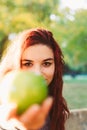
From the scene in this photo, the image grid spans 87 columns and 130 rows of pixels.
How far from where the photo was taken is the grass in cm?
1398

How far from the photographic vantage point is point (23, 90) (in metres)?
0.94

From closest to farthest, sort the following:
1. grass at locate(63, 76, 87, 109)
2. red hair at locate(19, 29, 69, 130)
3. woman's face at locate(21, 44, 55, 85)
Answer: woman's face at locate(21, 44, 55, 85)
red hair at locate(19, 29, 69, 130)
grass at locate(63, 76, 87, 109)

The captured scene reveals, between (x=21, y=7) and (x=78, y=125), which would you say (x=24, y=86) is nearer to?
(x=78, y=125)

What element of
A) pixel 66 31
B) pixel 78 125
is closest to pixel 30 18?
pixel 66 31

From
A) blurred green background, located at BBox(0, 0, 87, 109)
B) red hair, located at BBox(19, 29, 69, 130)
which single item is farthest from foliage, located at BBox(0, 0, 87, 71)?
red hair, located at BBox(19, 29, 69, 130)

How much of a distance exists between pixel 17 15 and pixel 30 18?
0.58 m

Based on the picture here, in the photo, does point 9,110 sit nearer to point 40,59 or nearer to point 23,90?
point 23,90

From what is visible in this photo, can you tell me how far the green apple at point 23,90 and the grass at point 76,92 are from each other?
12.1m

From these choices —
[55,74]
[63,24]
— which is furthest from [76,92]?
[55,74]

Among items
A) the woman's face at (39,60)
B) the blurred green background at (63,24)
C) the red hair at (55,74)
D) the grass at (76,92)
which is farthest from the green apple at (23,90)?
the blurred green background at (63,24)

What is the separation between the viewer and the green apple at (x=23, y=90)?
94cm

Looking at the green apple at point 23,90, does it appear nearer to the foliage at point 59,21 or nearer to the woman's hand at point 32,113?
the woman's hand at point 32,113

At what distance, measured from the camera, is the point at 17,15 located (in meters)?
15.3

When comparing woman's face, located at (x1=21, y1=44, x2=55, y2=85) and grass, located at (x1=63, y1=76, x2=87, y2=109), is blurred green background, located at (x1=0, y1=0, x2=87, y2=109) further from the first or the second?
woman's face, located at (x1=21, y1=44, x2=55, y2=85)
